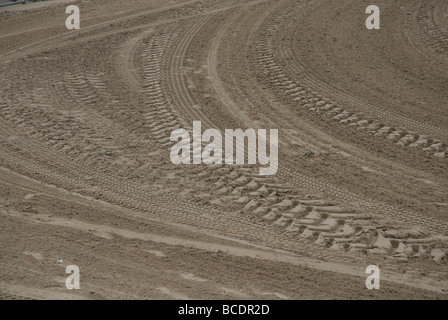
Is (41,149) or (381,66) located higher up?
(381,66)

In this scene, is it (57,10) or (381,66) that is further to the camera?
(57,10)

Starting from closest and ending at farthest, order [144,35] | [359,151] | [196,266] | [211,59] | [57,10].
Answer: [196,266] < [359,151] < [211,59] < [144,35] < [57,10]

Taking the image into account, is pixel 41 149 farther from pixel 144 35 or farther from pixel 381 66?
pixel 381 66

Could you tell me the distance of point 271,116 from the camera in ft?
34.3

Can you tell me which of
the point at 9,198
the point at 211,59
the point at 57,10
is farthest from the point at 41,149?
the point at 57,10

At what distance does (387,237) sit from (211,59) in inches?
285

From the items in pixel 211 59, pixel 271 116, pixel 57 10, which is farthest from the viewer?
pixel 57 10

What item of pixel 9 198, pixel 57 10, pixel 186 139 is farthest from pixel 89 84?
pixel 57 10

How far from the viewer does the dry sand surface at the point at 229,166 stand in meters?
6.61

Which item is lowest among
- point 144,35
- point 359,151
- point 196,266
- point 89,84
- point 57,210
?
point 196,266

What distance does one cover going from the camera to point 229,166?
895 centimetres

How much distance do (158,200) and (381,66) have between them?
6632 mm

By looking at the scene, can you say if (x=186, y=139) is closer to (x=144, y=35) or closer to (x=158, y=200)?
(x=158, y=200)

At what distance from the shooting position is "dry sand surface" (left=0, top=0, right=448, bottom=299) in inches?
260
